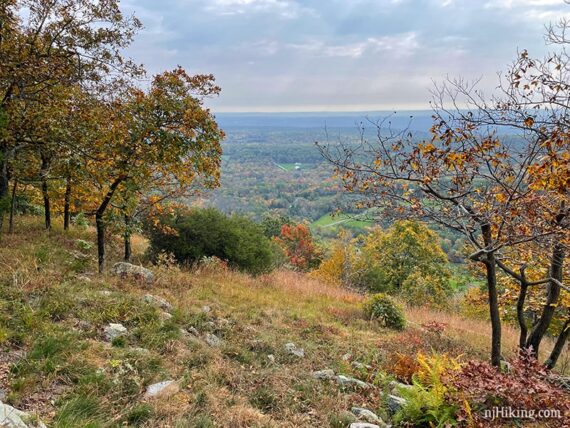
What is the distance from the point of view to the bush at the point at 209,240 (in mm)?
11852

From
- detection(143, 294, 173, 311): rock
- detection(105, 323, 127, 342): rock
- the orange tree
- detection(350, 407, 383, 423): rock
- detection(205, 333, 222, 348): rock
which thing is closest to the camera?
detection(350, 407, 383, 423): rock

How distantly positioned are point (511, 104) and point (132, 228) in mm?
7251

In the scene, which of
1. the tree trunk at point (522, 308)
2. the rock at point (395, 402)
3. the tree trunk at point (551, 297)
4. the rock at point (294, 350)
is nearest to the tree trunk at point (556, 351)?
the tree trunk at point (551, 297)

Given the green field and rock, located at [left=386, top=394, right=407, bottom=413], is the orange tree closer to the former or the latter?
the green field

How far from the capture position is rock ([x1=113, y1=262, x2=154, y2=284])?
7.80 metres

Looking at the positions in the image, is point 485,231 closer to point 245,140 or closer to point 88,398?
point 88,398

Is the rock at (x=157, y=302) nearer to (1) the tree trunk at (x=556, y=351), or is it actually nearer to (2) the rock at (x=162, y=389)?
(2) the rock at (x=162, y=389)

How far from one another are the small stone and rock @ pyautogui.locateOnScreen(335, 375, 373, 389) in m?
2.09

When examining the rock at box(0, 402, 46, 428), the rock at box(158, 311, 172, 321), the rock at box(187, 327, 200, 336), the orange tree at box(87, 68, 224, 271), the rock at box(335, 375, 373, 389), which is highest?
the orange tree at box(87, 68, 224, 271)

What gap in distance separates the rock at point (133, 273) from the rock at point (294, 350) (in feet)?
11.4

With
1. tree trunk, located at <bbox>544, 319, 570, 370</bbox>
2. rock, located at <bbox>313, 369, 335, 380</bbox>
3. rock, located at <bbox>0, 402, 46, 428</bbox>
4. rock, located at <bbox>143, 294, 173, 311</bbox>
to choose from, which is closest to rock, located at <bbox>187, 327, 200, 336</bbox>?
rock, located at <bbox>143, 294, 173, 311</bbox>

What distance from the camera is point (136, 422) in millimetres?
3410

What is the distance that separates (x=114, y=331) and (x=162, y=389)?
4.83 feet

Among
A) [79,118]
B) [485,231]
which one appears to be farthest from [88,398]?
[79,118]
